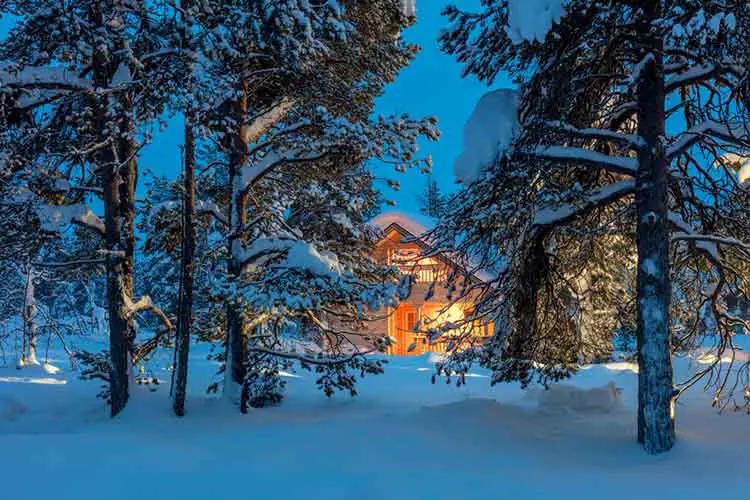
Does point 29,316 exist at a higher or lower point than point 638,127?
lower

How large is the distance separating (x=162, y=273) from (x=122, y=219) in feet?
50.7

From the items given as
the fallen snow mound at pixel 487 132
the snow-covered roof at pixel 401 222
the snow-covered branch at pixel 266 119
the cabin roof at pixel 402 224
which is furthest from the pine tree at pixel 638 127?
the snow-covered roof at pixel 401 222

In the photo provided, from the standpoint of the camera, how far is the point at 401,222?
23062mm

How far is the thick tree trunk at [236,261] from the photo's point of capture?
8398 mm

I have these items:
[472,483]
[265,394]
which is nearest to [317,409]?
[265,394]

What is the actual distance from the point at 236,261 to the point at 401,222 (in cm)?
1517

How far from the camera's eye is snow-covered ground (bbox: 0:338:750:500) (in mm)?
4582

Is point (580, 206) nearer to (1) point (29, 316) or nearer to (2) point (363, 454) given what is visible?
(2) point (363, 454)

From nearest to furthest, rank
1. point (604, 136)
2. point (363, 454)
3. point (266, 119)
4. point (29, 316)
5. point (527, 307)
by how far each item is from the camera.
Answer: point (363, 454) → point (604, 136) → point (527, 307) → point (266, 119) → point (29, 316)

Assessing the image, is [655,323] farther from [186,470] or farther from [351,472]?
[186,470]

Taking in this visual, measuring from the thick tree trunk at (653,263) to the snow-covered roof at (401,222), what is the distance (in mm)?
15811

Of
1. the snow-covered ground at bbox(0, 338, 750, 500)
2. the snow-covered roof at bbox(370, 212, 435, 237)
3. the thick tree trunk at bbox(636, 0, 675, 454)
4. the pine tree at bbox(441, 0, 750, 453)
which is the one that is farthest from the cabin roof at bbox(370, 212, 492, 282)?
the thick tree trunk at bbox(636, 0, 675, 454)

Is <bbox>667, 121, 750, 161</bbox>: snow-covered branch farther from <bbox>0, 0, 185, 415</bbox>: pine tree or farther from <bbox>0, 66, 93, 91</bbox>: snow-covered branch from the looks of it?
<bbox>0, 66, 93, 91</bbox>: snow-covered branch

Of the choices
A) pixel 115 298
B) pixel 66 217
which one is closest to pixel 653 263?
pixel 115 298
